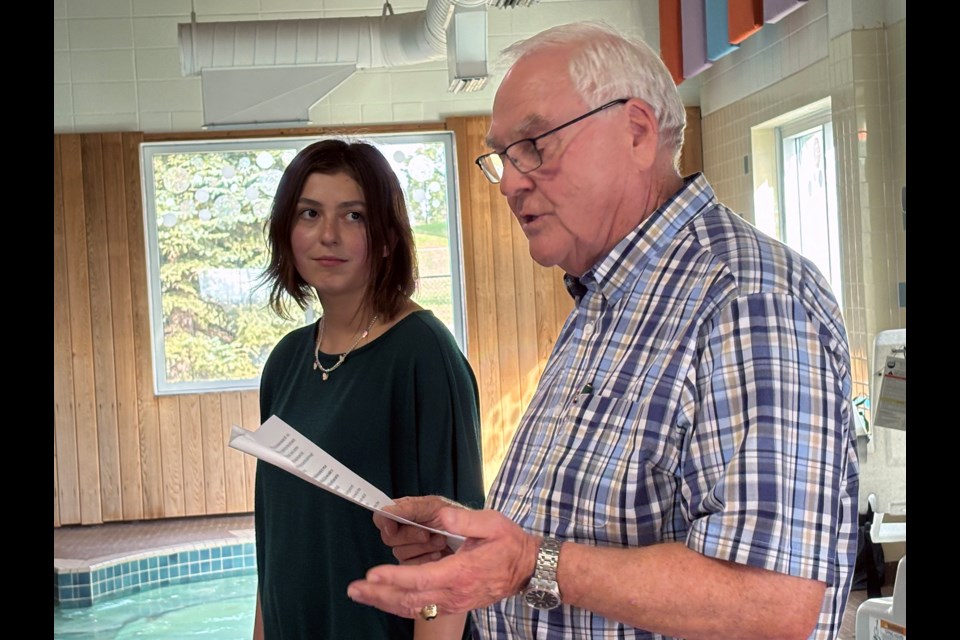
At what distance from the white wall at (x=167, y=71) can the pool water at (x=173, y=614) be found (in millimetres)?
3282

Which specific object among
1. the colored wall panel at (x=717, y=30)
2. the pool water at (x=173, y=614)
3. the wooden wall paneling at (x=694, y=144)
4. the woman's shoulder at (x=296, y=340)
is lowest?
the pool water at (x=173, y=614)

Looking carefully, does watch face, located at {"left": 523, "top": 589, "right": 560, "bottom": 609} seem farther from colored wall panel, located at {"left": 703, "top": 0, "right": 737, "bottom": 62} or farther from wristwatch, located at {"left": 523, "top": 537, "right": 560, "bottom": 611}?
colored wall panel, located at {"left": 703, "top": 0, "right": 737, "bottom": 62}

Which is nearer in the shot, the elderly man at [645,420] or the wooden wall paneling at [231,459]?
the elderly man at [645,420]

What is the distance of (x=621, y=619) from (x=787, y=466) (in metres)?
0.24

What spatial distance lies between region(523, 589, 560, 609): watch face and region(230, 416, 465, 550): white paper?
0.10 m

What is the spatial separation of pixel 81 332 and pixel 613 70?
6781mm

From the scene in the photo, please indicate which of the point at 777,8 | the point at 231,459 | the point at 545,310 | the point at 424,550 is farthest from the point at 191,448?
the point at 424,550

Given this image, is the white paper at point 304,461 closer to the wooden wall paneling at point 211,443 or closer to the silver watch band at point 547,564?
the silver watch band at point 547,564

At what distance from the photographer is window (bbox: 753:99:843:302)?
5.88 meters

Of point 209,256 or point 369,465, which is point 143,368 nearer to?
point 209,256

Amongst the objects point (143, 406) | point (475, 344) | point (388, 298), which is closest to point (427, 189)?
point (475, 344)

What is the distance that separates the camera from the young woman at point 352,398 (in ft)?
5.82

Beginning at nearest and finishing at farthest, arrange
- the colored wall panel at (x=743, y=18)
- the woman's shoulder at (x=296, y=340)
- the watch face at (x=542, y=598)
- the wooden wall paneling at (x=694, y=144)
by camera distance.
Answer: the watch face at (x=542, y=598), the woman's shoulder at (x=296, y=340), the colored wall panel at (x=743, y=18), the wooden wall paneling at (x=694, y=144)

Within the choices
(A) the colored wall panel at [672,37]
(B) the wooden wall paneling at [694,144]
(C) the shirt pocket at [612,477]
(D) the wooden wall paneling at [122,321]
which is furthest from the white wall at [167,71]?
(C) the shirt pocket at [612,477]
